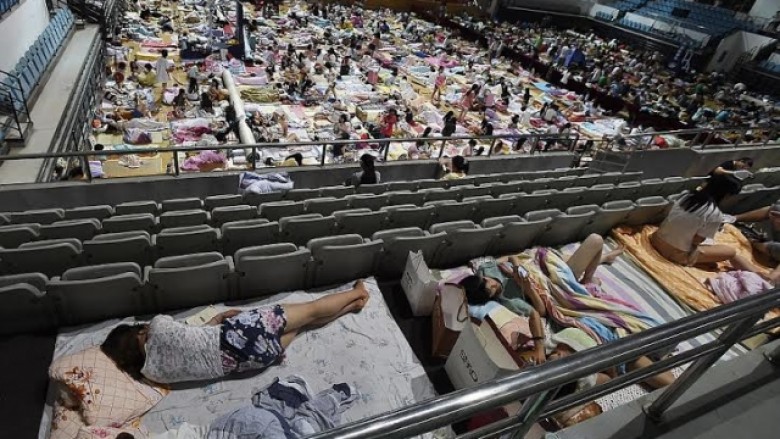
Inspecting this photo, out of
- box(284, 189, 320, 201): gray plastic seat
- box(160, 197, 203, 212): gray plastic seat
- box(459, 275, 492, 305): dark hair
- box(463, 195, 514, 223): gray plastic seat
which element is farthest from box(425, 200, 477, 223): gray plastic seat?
box(160, 197, 203, 212): gray plastic seat

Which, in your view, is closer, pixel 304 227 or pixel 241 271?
pixel 241 271

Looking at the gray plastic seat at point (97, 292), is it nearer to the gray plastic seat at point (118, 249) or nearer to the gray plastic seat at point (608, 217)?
the gray plastic seat at point (118, 249)

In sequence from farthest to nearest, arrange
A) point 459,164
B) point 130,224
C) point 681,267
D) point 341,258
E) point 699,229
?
point 459,164, point 681,267, point 699,229, point 130,224, point 341,258

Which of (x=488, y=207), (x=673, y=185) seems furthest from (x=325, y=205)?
(x=673, y=185)

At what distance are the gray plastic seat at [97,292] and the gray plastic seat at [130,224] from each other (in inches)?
51.3

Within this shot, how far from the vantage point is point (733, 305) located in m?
1.63

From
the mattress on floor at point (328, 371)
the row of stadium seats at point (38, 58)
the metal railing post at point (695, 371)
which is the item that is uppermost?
the metal railing post at point (695, 371)

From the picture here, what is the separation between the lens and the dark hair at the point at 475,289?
3.90m

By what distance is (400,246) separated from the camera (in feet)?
14.2

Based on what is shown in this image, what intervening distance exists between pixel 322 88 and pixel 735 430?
1504cm

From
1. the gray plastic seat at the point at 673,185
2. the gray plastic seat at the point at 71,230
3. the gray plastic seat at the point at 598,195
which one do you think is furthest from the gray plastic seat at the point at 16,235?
the gray plastic seat at the point at 673,185

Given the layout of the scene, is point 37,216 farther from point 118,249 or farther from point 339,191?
point 339,191

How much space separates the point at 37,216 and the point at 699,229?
7816 millimetres

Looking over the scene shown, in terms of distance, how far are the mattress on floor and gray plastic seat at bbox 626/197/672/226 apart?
4.03 metres
